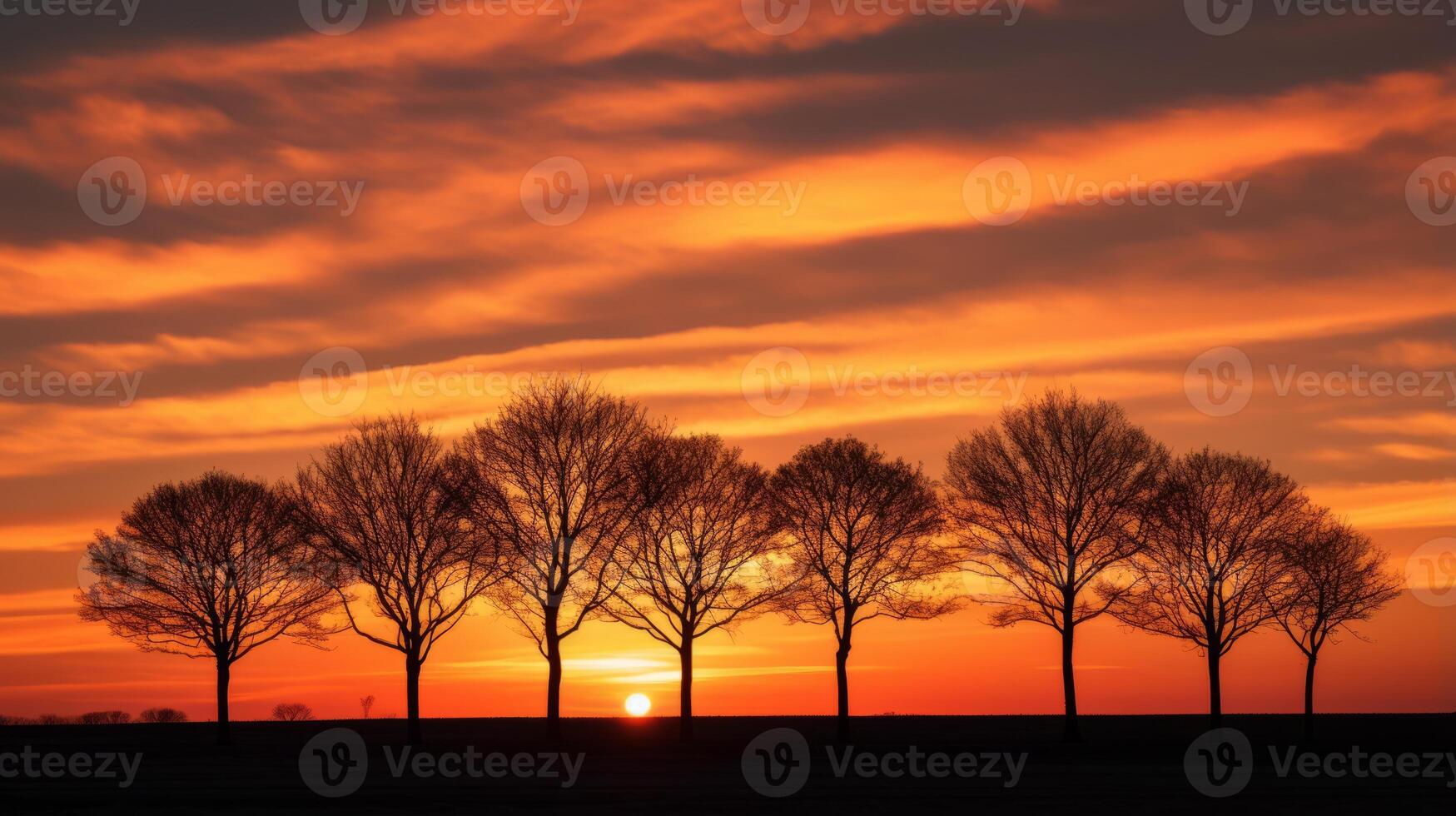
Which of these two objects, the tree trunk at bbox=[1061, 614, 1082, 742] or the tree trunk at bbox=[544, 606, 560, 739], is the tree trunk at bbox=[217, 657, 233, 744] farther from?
the tree trunk at bbox=[1061, 614, 1082, 742]

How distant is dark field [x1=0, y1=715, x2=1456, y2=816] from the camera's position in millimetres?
38125

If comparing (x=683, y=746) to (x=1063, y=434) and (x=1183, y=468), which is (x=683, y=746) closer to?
(x=1063, y=434)

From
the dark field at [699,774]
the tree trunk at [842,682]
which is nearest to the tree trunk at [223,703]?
the dark field at [699,774]

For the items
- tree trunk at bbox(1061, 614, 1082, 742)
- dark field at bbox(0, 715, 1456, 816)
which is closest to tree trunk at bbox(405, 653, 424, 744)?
dark field at bbox(0, 715, 1456, 816)

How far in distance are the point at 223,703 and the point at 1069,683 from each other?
134 feet

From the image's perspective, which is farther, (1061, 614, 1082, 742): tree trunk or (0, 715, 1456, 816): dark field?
(1061, 614, 1082, 742): tree trunk

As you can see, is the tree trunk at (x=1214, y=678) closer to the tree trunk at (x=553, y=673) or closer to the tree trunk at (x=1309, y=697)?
the tree trunk at (x=1309, y=697)

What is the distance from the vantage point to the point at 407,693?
64438mm

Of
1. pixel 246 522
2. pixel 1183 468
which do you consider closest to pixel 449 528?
pixel 246 522

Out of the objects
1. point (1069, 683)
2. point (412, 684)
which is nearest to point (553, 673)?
point (412, 684)

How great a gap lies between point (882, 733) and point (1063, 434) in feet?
63.3

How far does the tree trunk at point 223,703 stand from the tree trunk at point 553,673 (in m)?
15.5

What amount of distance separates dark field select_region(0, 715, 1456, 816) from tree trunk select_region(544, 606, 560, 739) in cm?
178

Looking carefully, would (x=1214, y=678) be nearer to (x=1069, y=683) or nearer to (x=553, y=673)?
(x=1069, y=683)
